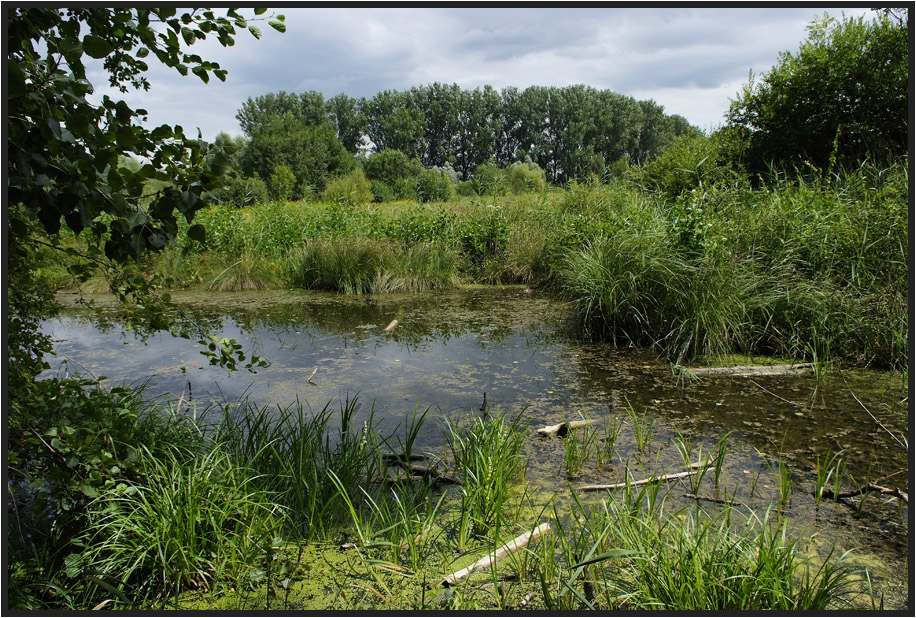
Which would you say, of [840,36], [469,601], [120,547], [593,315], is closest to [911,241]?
[469,601]

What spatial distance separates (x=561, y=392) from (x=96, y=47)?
2994 mm

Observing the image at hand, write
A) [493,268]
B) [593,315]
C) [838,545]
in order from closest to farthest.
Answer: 1. [838,545]
2. [593,315]
3. [493,268]

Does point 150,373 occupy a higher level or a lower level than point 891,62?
lower

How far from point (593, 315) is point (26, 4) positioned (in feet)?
14.3

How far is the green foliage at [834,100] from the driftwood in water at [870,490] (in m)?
4.57

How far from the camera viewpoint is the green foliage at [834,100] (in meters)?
6.75

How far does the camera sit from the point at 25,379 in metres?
1.65

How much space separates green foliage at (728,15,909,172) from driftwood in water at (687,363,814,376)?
295 cm

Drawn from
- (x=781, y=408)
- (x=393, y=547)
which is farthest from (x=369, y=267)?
(x=393, y=547)

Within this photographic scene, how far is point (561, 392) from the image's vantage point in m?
3.53

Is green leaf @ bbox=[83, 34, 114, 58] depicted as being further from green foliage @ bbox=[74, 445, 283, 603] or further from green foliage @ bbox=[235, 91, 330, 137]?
green foliage @ bbox=[235, 91, 330, 137]

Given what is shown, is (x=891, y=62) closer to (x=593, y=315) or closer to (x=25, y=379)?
(x=593, y=315)

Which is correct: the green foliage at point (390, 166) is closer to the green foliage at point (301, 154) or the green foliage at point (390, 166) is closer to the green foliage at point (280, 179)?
the green foliage at point (301, 154)

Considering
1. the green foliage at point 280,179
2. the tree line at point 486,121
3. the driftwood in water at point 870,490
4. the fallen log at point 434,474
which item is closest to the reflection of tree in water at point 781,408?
the driftwood in water at point 870,490
